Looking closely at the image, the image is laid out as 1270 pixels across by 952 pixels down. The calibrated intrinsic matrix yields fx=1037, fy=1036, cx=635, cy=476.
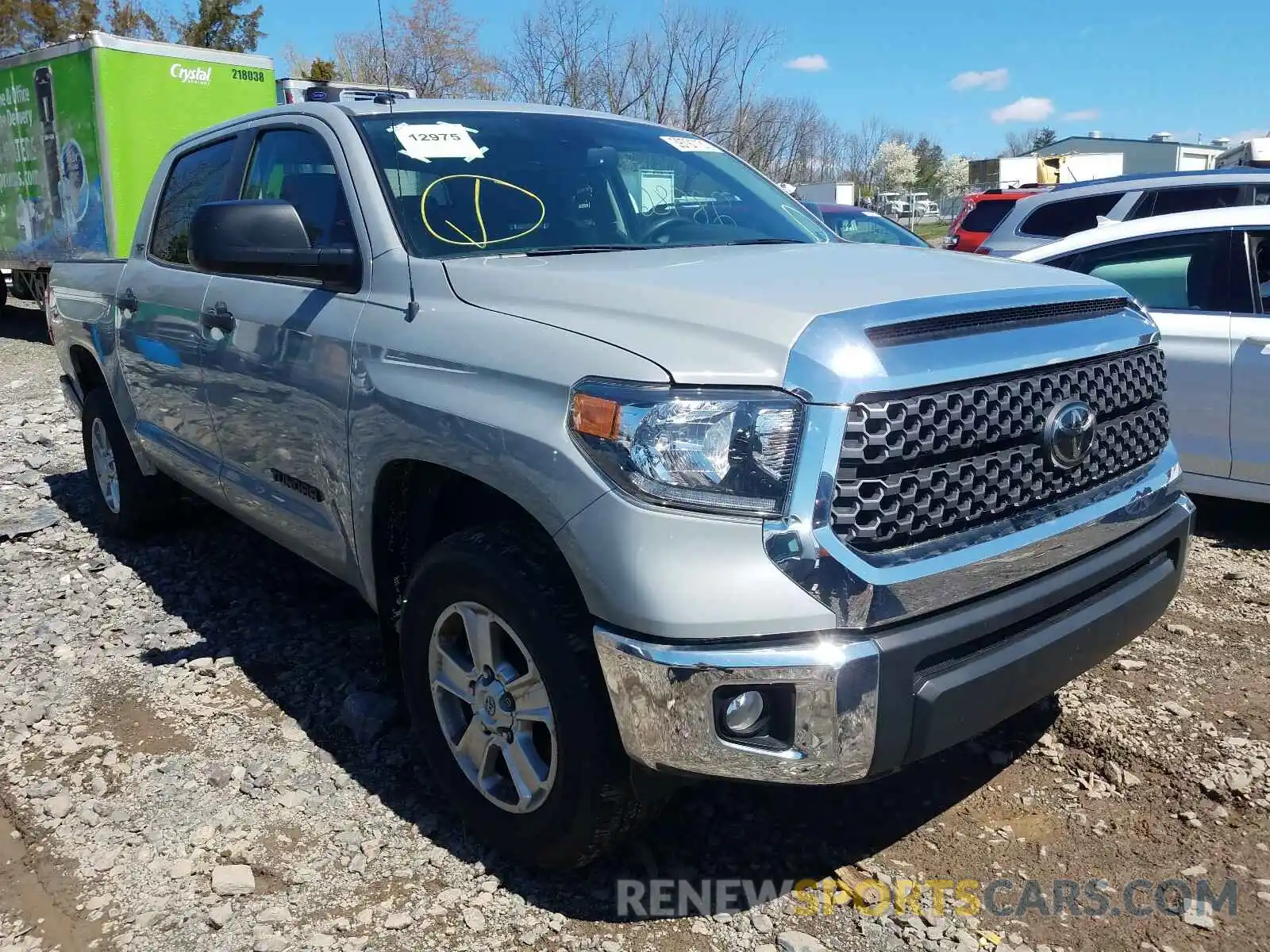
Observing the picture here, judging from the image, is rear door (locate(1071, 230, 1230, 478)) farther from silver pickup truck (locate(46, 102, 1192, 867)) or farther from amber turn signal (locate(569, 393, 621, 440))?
amber turn signal (locate(569, 393, 621, 440))

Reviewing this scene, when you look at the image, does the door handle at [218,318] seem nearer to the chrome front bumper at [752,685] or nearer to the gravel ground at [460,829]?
the gravel ground at [460,829]

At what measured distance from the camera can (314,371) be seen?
2.99 m

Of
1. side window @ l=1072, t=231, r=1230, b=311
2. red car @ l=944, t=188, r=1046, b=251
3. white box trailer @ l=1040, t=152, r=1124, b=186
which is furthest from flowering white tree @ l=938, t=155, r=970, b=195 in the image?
side window @ l=1072, t=231, r=1230, b=311

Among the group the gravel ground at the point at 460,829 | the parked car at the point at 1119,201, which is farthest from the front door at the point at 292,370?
the parked car at the point at 1119,201

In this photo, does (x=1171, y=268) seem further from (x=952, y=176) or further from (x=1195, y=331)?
(x=952, y=176)

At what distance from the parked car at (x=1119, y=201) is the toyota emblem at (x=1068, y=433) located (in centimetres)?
577

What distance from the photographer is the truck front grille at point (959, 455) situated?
6.61 ft

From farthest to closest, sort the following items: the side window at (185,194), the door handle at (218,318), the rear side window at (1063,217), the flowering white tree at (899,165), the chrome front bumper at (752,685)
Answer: the flowering white tree at (899,165) → the rear side window at (1063,217) → the side window at (185,194) → the door handle at (218,318) → the chrome front bumper at (752,685)

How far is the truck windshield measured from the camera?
299 cm

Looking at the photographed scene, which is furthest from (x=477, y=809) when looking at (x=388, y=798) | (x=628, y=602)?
(x=628, y=602)

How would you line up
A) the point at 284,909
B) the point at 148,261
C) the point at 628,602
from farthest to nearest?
1. the point at 148,261
2. the point at 284,909
3. the point at 628,602

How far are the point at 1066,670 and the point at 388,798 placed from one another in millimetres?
1871

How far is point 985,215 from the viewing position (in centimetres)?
1424

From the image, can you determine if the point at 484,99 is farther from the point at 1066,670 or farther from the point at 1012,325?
the point at 1066,670
